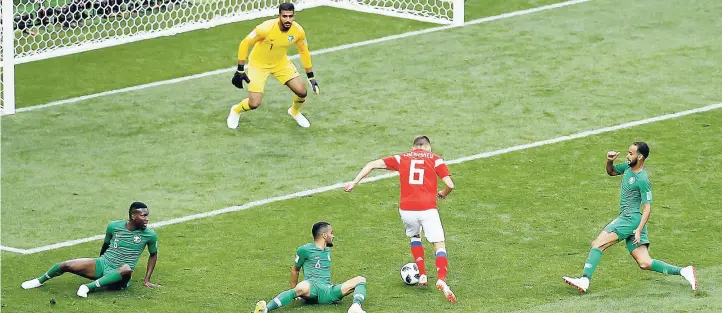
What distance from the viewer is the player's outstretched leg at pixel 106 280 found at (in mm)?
15438

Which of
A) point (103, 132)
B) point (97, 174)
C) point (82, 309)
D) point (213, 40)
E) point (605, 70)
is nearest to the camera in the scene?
point (82, 309)

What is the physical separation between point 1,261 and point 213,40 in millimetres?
9151

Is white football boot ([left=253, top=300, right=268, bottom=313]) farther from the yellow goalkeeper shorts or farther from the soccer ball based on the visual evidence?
the yellow goalkeeper shorts

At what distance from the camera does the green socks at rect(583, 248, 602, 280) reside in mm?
15414

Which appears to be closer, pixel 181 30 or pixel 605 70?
pixel 605 70

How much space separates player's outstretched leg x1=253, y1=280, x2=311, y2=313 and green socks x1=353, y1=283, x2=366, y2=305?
49cm

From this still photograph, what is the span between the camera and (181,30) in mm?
25594

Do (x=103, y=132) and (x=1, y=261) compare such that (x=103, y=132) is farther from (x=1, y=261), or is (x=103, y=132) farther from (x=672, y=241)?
(x=672, y=241)

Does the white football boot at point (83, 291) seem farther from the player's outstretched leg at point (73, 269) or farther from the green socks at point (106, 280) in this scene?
the player's outstretched leg at point (73, 269)

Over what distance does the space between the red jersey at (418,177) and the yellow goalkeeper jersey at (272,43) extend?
5142 millimetres

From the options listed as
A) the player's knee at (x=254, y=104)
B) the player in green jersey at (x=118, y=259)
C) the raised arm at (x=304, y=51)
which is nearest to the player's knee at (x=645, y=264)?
the player in green jersey at (x=118, y=259)

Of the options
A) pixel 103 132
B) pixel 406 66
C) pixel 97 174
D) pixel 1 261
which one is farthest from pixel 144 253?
pixel 406 66

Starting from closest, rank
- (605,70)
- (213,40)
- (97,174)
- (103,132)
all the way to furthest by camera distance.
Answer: (97,174)
(103,132)
(605,70)
(213,40)

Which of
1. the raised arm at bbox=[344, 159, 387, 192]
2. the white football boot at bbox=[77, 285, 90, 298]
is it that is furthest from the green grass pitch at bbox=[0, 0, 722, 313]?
the raised arm at bbox=[344, 159, 387, 192]
